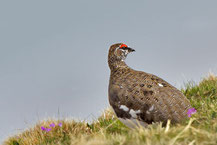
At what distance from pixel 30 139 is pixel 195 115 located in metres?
4.17

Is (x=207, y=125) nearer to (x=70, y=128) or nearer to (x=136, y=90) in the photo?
(x=136, y=90)

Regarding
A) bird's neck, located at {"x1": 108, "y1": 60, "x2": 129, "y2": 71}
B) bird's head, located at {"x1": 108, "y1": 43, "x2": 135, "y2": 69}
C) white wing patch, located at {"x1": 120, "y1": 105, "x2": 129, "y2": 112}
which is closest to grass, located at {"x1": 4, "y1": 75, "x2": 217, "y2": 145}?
white wing patch, located at {"x1": 120, "y1": 105, "x2": 129, "y2": 112}

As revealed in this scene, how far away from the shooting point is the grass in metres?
3.45

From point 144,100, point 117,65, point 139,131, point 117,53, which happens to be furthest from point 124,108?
point 139,131

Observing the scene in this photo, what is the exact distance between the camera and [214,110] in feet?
17.1

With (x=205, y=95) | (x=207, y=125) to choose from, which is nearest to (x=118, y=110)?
(x=207, y=125)

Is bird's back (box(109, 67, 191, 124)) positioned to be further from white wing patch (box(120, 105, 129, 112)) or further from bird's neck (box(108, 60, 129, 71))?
bird's neck (box(108, 60, 129, 71))

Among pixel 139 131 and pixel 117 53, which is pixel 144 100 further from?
pixel 139 131

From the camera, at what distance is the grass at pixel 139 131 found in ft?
11.3

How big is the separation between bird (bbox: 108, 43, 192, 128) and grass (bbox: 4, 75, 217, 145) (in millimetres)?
188

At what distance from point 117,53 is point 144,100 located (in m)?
1.61

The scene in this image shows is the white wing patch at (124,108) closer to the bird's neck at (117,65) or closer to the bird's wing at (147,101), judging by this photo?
the bird's wing at (147,101)

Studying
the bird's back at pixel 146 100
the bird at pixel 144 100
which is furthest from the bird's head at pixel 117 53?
the bird's back at pixel 146 100

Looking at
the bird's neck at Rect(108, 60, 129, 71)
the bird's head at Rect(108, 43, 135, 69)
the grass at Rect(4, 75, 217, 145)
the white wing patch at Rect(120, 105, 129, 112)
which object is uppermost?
the bird's head at Rect(108, 43, 135, 69)
